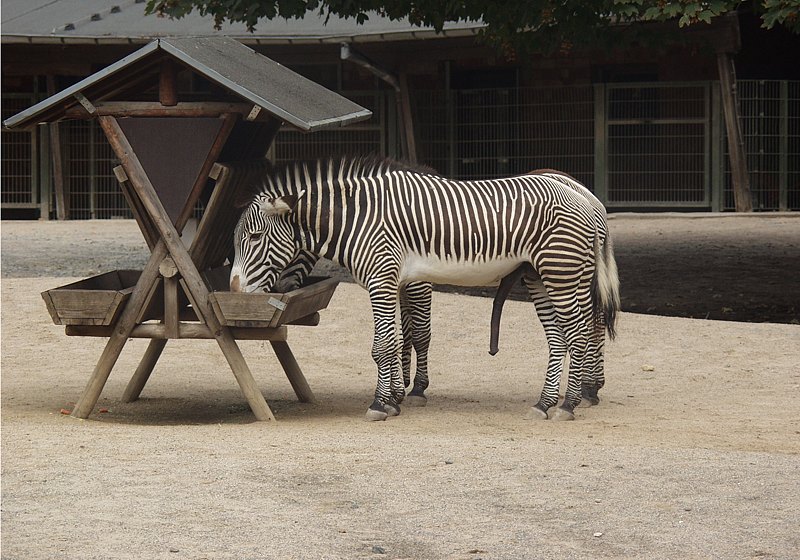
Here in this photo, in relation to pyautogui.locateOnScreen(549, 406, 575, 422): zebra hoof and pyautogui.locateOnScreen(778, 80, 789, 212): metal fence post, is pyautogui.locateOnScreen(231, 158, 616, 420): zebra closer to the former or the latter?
pyautogui.locateOnScreen(549, 406, 575, 422): zebra hoof

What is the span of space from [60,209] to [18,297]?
380 inches

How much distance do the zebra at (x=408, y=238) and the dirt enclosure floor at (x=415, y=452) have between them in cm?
60

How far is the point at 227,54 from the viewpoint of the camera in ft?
26.7

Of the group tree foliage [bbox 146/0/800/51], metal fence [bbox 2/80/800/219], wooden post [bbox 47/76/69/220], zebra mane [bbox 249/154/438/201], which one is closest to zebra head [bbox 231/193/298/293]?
zebra mane [bbox 249/154/438/201]

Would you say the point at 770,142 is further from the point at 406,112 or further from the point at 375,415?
the point at 375,415

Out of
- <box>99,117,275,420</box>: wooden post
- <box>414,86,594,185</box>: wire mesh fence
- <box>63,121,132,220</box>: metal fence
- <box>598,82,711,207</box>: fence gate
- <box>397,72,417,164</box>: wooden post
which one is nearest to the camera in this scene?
<box>99,117,275,420</box>: wooden post

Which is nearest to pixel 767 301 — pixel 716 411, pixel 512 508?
pixel 716 411

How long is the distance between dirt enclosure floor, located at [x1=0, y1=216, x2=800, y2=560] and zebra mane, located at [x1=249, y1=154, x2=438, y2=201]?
1.47 metres

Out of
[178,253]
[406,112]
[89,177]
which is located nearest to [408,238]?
[178,253]

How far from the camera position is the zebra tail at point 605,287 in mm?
8156

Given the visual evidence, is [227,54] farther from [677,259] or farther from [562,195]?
[677,259]

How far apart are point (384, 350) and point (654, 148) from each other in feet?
44.0

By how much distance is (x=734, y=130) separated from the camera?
18.4 m

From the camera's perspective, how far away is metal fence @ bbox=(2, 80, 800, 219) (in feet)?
65.0
